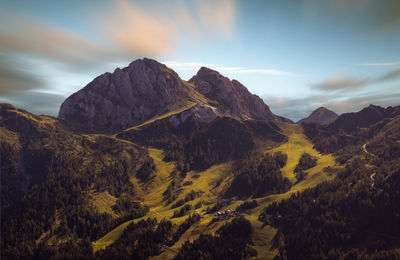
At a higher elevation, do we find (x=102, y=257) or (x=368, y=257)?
(x=368, y=257)

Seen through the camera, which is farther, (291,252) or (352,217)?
(352,217)

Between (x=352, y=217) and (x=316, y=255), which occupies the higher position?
(x=352, y=217)

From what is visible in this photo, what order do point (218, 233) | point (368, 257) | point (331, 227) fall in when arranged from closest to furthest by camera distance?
point (368, 257) < point (331, 227) < point (218, 233)

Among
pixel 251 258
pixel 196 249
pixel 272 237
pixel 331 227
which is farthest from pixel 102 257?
pixel 331 227

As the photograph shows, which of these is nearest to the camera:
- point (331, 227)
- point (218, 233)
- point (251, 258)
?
point (251, 258)

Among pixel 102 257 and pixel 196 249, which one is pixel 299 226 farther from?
pixel 102 257

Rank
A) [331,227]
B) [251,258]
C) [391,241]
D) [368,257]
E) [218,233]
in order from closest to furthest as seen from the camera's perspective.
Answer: [368,257]
[391,241]
[251,258]
[331,227]
[218,233]

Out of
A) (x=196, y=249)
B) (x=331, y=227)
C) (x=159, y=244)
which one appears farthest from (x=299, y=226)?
(x=159, y=244)

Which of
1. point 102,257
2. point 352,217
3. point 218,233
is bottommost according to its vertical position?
point 102,257

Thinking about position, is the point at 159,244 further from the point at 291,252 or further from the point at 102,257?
the point at 291,252
